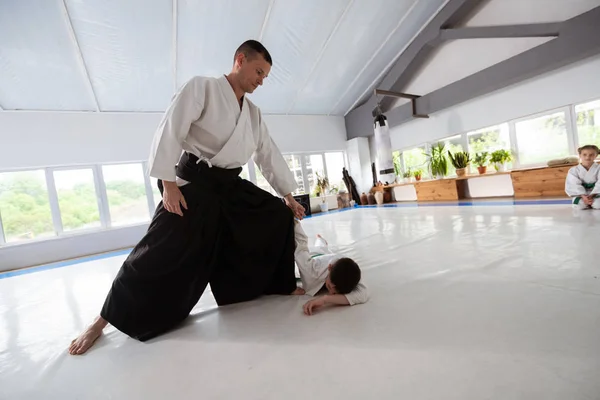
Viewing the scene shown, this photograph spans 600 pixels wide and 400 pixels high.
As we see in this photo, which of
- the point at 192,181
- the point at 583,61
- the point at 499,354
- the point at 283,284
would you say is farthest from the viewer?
the point at 583,61

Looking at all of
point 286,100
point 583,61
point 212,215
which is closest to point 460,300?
point 212,215

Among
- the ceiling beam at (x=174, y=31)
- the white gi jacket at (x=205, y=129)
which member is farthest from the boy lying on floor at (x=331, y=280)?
the ceiling beam at (x=174, y=31)

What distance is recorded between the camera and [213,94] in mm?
1314

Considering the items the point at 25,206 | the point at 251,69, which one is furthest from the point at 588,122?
the point at 25,206

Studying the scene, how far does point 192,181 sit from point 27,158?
539 cm

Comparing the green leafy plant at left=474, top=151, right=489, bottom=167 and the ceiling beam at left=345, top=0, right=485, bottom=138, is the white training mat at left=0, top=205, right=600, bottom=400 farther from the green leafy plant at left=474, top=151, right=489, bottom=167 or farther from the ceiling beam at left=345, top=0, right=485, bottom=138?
the ceiling beam at left=345, top=0, right=485, bottom=138

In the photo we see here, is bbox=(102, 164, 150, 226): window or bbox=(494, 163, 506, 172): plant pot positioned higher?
bbox=(102, 164, 150, 226): window

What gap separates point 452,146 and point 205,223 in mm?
6421

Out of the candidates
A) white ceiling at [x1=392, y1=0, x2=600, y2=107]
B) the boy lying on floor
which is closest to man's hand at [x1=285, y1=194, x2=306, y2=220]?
the boy lying on floor

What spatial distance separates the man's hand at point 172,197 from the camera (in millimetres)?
1259

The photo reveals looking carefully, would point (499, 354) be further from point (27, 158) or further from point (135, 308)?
point (27, 158)

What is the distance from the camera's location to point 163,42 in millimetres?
4398

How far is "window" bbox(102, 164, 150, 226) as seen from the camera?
5645 mm

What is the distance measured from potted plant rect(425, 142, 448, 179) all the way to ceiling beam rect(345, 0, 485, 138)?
1.76m
